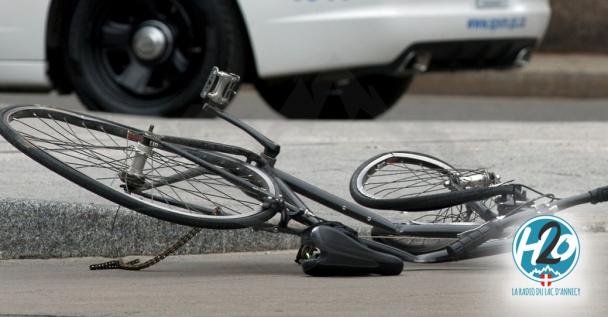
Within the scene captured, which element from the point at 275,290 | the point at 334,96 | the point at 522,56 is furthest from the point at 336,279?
the point at 334,96

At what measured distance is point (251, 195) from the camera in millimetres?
4594

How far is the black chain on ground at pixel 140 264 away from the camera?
15.5 feet

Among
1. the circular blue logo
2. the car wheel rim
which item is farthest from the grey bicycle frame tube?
the car wheel rim

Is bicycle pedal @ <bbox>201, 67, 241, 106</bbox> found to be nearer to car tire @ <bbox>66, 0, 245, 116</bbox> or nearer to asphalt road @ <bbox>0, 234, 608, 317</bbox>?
asphalt road @ <bbox>0, 234, 608, 317</bbox>

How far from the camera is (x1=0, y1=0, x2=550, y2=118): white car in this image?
7.47m

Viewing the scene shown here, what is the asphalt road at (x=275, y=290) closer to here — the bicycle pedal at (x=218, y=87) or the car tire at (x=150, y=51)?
the bicycle pedal at (x=218, y=87)

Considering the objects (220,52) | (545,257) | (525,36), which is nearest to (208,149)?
(545,257)

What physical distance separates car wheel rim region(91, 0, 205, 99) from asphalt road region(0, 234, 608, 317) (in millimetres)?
2647

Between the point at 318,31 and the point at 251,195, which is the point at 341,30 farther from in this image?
the point at 251,195

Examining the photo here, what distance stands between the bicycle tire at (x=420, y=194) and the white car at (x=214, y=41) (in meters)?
2.48

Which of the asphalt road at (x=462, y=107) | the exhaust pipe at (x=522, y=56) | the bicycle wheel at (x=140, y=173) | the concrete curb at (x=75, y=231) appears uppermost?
the bicycle wheel at (x=140, y=173)

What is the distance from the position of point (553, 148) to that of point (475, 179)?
1839 mm

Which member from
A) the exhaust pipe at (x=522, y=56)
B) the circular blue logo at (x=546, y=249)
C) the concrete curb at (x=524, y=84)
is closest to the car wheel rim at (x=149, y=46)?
the exhaust pipe at (x=522, y=56)

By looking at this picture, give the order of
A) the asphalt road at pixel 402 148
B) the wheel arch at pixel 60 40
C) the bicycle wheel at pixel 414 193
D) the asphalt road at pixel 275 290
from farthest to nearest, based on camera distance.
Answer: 1. the wheel arch at pixel 60 40
2. the asphalt road at pixel 402 148
3. the bicycle wheel at pixel 414 193
4. the asphalt road at pixel 275 290
